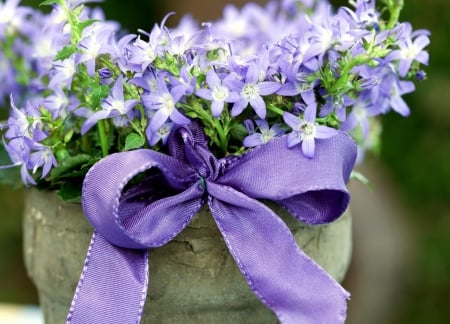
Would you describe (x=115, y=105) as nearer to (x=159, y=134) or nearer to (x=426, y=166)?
(x=159, y=134)

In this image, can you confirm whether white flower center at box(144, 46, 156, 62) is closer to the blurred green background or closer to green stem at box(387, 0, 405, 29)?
green stem at box(387, 0, 405, 29)

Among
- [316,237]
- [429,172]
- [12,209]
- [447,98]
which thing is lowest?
[12,209]

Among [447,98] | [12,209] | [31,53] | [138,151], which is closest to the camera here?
[138,151]

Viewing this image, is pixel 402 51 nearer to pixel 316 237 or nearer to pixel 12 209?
pixel 316 237

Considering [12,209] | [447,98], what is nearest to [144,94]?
[447,98]

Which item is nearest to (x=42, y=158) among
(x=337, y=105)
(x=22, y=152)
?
(x=22, y=152)

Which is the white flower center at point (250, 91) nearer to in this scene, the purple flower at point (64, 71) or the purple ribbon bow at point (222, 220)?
the purple ribbon bow at point (222, 220)

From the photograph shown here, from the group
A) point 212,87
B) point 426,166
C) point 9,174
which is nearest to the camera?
point 212,87
